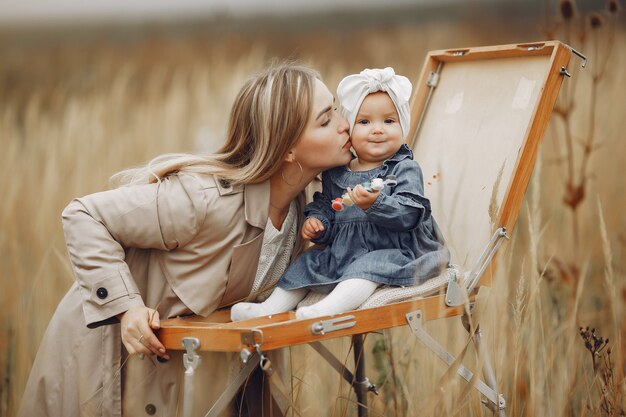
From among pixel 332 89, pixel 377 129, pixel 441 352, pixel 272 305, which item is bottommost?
pixel 441 352

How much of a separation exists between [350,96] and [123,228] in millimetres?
873

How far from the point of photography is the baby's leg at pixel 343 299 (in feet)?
8.53

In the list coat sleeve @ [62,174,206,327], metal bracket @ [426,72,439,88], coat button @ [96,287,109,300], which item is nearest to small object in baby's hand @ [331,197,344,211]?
coat sleeve @ [62,174,206,327]

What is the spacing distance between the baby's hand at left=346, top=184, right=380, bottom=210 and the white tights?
9.1 inches

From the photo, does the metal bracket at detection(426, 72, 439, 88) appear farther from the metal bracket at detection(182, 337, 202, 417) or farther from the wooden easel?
the metal bracket at detection(182, 337, 202, 417)

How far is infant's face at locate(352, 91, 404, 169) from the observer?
295 cm

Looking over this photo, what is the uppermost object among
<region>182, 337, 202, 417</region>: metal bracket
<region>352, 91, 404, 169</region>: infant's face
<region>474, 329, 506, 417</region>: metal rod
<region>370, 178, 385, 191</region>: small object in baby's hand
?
<region>352, 91, 404, 169</region>: infant's face

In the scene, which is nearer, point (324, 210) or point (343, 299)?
point (343, 299)

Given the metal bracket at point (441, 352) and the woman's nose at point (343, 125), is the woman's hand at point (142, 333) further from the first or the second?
the woman's nose at point (343, 125)

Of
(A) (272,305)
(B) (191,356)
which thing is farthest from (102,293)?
(A) (272,305)

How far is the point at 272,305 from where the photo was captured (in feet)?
9.42

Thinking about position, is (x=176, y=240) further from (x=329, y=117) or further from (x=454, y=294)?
(x=454, y=294)

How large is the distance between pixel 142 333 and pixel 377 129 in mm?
1019

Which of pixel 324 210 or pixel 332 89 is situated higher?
pixel 332 89
